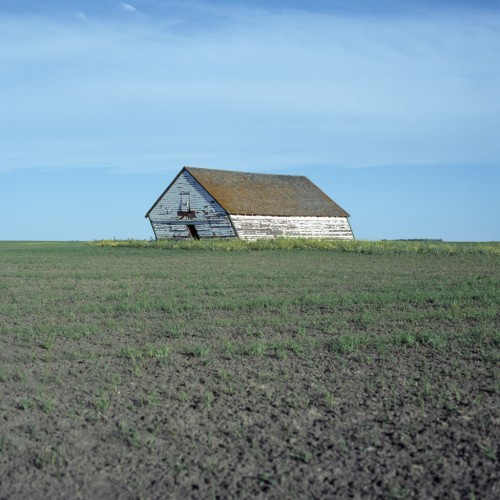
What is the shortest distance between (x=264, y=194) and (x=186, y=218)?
18.1ft

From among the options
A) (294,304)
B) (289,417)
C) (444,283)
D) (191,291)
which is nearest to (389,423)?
(289,417)

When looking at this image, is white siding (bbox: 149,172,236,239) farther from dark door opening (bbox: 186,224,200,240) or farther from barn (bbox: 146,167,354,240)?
dark door opening (bbox: 186,224,200,240)

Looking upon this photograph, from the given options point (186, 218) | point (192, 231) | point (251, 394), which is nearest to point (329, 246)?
point (192, 231)

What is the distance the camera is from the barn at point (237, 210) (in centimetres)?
4431

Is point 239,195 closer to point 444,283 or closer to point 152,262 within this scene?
point 152,262

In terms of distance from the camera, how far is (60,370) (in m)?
9.47

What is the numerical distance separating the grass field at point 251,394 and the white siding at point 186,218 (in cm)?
2645

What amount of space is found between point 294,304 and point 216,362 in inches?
235

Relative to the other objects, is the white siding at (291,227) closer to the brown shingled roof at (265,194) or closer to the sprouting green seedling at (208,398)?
the brown shingled roof at (265,194)

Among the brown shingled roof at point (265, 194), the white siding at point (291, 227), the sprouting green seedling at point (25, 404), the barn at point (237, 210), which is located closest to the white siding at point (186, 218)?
the barn at point (237, 210)

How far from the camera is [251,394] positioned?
8.09 metres

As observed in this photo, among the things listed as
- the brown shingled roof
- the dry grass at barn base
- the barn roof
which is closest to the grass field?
the dry grass at barn base

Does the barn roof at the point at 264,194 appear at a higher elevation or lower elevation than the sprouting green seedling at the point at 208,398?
higher

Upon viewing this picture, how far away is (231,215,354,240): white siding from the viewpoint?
4431 cm
